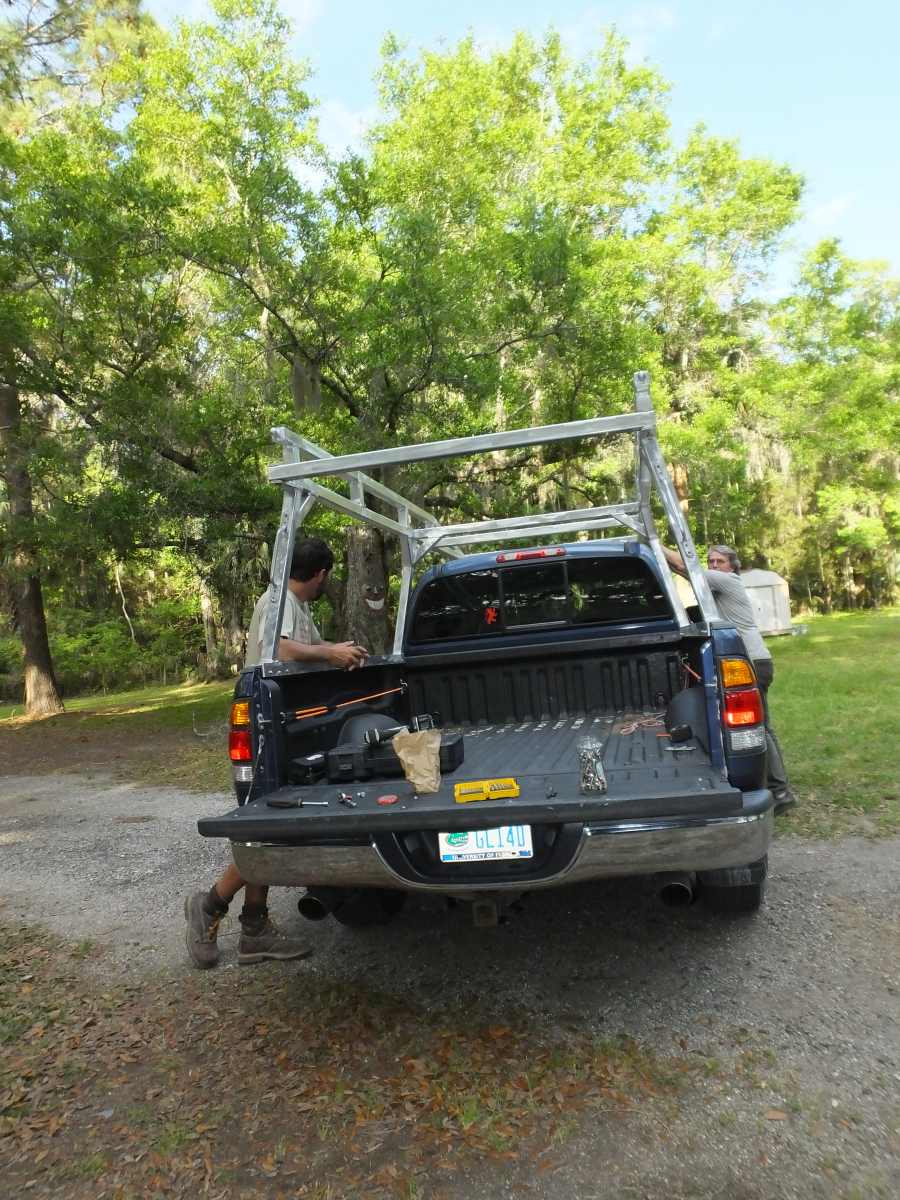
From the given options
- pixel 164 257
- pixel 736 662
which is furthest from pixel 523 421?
pixel 736 662

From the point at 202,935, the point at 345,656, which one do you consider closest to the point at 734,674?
the point at 345,656

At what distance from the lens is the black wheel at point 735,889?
11.8 ft

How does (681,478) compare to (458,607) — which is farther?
(681,478)

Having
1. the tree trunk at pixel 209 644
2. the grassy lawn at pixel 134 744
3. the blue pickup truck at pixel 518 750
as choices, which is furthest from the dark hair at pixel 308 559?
the tree trunk at pixel 209 644

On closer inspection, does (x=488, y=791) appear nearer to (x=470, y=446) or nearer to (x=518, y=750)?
(x=518, y=750)

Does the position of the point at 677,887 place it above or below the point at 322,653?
below

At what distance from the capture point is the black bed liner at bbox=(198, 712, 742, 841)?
9.59 ft

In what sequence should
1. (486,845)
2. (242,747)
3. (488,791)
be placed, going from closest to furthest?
(486,845)
(488,791)
(242,747)

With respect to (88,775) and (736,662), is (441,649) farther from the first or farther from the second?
(88,775)

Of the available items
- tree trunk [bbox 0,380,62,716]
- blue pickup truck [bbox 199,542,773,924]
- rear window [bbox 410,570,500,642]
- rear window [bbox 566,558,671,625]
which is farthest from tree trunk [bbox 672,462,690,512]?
rear window [bbox 410,570,500,642]

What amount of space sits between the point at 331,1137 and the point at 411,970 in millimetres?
1261

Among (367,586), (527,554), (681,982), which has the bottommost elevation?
(681,982)

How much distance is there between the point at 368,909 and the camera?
4.28m

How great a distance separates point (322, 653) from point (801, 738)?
6.53m
